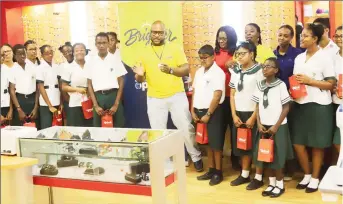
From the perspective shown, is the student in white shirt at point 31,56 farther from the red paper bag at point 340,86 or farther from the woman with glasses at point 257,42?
the red paper bag at point 340,86

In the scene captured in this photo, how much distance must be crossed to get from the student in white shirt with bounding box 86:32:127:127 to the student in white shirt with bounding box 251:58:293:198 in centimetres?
181

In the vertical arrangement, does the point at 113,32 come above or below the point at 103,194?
A: above

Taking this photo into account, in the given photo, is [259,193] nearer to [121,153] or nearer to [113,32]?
[121,153]

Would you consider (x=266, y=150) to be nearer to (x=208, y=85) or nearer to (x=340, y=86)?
(x=340, y=86)

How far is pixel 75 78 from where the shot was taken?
583 centimetres

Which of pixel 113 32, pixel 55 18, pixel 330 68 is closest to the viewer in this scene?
pixel 330 68

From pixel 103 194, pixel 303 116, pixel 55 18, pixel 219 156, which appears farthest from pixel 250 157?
pixel 55 18

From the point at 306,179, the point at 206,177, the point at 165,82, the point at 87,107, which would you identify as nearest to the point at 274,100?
the point at 306,179

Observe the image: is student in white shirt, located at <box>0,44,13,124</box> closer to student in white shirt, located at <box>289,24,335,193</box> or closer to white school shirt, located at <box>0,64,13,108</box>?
white school shirt, located at <box>0,64,13,108</box>

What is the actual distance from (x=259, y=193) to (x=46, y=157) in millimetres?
2044

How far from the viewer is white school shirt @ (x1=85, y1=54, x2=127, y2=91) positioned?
5.62 metres

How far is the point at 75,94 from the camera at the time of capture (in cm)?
589

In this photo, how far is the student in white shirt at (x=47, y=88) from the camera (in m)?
6.07

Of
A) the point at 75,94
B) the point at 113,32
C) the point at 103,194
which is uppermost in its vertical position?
the point at 113,32
